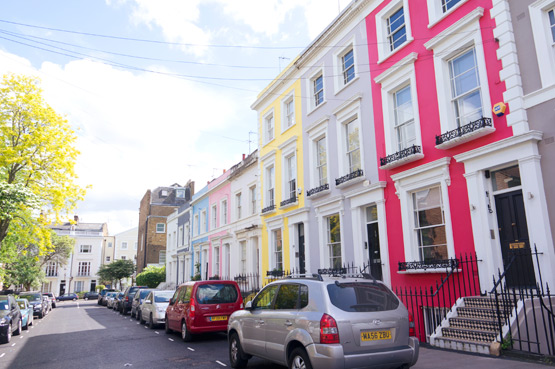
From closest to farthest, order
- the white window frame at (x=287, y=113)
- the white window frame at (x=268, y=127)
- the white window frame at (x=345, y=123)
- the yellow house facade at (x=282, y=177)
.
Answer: the white window frame at (x=345, y=123)
the yellow house facade at (x=282, y=177)
the white window frame at (x=287, y=113)
the white window frame at (x=268, y=127)

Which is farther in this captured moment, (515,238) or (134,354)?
(134,354)

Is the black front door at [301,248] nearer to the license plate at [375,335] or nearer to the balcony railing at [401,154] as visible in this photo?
the balcony railing at [401,154]

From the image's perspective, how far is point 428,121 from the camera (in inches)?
454

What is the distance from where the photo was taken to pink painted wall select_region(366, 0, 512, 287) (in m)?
9.87

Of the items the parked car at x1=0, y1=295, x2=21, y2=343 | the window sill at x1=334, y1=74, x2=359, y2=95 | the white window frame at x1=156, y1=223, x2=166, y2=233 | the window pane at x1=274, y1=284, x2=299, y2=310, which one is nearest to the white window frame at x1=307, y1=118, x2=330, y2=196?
the window sill at x1=334, y1=74, x2=359, y2=95

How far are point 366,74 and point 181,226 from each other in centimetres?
2654

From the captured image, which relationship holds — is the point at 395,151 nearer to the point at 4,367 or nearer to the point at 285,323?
the point at 285,323

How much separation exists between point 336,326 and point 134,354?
269 inches

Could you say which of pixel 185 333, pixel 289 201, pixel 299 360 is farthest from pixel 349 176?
pixel 299 360

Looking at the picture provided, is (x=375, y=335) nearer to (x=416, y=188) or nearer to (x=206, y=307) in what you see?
(x=416, y=188)

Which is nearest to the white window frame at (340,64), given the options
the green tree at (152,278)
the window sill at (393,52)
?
the window sill at (393,52)

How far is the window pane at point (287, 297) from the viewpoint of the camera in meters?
6.71

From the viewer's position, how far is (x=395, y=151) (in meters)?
12.7

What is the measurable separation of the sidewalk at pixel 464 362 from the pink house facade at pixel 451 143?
2.33 metres
